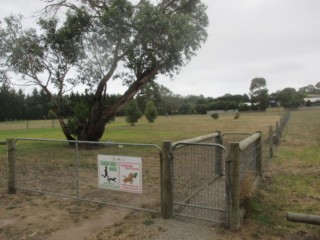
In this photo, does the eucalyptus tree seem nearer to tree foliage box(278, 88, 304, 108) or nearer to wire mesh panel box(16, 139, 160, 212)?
wire mesh panel box(16, 139, 160, 212)

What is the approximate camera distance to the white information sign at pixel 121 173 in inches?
222

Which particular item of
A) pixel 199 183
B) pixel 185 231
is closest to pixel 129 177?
pixel 185 231

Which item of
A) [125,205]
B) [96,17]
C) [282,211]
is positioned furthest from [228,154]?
[96,17]

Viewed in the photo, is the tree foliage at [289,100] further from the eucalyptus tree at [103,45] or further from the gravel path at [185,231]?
the gravel path at [185,231]

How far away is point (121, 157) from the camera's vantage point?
19.0 feet

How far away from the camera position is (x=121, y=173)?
19.1 ft

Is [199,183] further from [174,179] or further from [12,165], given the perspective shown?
[12,165]

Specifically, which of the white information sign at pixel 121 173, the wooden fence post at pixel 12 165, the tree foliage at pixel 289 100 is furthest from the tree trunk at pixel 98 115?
the tree foliage at pixel 289 100

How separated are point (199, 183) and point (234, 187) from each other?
7.96 ft

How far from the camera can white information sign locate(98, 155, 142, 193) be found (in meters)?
5.63

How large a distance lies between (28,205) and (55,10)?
13462 millimetres

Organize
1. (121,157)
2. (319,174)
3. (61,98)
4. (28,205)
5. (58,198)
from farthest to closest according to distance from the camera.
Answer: (61,98) → (319,174) → (58,198) → (28,205) → (121,157)

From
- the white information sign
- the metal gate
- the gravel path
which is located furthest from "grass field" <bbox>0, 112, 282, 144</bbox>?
the gravel path

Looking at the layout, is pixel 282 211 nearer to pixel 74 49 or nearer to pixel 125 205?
pixel 125 205
